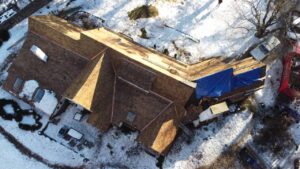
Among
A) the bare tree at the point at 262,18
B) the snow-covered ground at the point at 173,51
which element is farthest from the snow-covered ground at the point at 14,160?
the bare tree at the point at 262,18

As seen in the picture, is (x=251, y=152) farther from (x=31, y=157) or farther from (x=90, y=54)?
(x=31, y=157)

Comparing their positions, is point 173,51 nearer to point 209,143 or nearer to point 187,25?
point 187,25

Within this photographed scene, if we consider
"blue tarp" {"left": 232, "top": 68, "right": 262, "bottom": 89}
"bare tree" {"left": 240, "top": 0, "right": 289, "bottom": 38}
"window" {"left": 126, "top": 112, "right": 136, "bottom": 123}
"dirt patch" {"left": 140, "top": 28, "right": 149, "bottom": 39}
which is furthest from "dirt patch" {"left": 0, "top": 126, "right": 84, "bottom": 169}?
"bare tree" {"left": 240, "top": 0, "right": 289, "bottom": 38}

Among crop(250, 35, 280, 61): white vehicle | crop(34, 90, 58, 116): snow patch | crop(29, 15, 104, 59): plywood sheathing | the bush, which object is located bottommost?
crop(34, 90, 58, 116): snow patch

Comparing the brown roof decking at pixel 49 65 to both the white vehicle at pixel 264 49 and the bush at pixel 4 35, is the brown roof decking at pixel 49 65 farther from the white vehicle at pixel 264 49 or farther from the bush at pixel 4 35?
the white vehicle at pixel 264 49

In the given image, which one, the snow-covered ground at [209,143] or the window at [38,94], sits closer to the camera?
the snow-covered ground at [209,143]

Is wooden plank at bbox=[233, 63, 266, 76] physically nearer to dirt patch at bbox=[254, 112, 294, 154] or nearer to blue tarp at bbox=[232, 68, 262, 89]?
blue tarp at bbox=[232, 68, 262, 89]
